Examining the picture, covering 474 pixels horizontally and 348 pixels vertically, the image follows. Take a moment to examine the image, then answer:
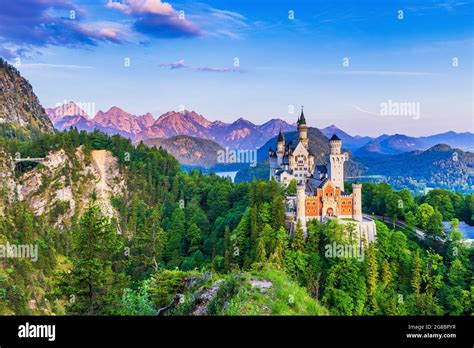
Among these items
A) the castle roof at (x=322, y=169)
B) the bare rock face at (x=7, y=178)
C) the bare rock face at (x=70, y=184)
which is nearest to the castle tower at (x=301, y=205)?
the castle roof at (x=322, y=169)

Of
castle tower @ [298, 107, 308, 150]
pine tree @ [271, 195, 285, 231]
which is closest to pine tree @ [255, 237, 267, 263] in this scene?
pine tree @ [271, 195, 285, 231]

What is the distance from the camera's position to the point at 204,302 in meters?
5.85

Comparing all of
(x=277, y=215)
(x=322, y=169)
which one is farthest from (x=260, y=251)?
(x=322, y=169)

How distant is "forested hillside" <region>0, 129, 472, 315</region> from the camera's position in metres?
6.64

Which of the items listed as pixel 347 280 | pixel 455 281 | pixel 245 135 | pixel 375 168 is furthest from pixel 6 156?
pixel 455 281

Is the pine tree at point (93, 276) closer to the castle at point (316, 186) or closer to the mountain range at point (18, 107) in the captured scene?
the castle at point (316, 186)

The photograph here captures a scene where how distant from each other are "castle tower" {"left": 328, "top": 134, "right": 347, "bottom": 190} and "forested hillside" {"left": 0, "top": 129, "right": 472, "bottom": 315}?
2513 mm

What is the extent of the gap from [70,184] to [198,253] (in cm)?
1961

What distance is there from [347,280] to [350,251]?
1613 mm

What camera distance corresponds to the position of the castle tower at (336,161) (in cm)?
2227

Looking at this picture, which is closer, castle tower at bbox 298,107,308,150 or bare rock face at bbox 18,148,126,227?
castle tower at bbox 298,107,308,150

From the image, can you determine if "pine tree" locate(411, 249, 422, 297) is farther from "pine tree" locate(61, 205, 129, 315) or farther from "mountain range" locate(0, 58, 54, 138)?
"mountain range" locate(0, 58, 54, 138)

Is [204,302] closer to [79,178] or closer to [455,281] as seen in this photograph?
[455,281]

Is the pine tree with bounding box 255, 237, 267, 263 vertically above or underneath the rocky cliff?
underneath
